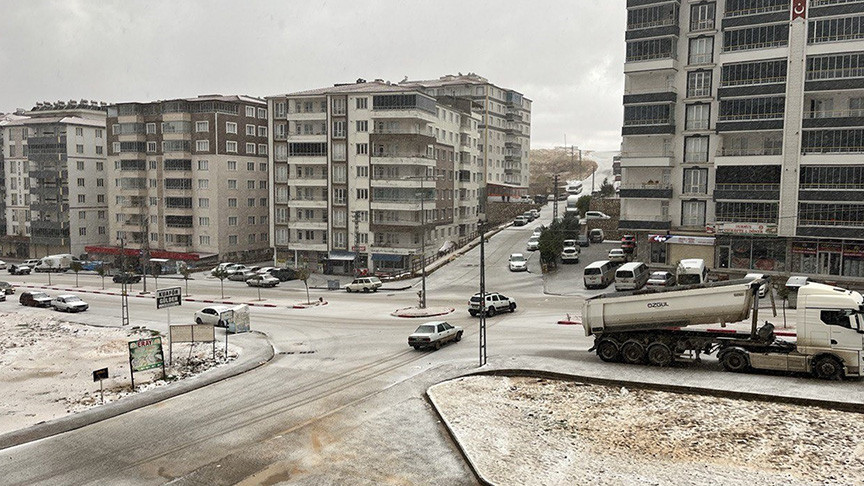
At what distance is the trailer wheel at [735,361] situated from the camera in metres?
26.2

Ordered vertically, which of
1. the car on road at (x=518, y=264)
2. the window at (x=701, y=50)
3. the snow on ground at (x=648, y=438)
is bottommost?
the snow on ground at (x=648, y=438)

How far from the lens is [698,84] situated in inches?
2473

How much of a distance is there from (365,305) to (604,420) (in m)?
33.7

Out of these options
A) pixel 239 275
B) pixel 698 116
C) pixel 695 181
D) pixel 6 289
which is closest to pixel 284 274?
pixel 239 275

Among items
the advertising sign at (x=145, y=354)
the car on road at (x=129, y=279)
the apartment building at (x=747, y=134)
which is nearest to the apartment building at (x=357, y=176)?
the car on road at (x=129, y=279)

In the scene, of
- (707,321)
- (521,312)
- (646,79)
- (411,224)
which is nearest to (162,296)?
(521,312)

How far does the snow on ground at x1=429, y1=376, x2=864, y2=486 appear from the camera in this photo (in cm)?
1805

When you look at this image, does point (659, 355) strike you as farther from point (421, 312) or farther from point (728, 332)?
point (421, 312)

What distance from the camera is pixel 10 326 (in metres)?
48.9

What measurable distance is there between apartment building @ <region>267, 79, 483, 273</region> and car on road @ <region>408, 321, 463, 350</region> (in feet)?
131

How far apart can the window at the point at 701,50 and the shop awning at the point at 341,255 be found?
42.4 meters

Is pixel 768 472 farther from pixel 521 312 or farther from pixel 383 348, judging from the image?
pixel 521 312

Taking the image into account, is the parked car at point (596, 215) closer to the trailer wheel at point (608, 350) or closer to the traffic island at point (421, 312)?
the traffic island at point (421, 312)

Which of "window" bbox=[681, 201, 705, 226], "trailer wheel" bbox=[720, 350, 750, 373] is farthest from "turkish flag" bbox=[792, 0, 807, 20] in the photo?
"trailer wheel" bbox=[720, 350, 750, 373]
